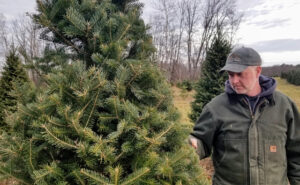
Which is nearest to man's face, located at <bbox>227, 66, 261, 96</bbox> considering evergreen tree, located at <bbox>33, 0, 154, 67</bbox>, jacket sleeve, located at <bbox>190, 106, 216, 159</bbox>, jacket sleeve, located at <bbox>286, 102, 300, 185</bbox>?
jacket sleeve, located at <bbox>190, 106, 216, 159</bbox>

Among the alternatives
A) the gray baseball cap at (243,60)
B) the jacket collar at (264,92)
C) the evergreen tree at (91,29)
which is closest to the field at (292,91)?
the jacket collar at (264,92)

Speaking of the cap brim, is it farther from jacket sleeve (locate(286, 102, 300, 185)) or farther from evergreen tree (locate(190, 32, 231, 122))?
evergreen tree (locate(190, 32, 231, 122))

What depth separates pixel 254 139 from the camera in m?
2.13

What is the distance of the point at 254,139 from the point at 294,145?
502 mm

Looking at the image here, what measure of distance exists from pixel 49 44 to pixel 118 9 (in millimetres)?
800

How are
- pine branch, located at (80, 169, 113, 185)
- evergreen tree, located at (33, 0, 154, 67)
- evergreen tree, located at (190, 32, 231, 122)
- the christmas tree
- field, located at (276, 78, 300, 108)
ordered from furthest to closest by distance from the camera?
field, located at (276, 78, 300, 108)
evergreen tree, located at (190, 32, 231, 122)
evergreen tree, located at (33, 0, 154, 67)
the christmas tree
pine branch, located at (80, 169, 113, 185)

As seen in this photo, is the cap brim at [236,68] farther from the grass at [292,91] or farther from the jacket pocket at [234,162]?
the grass at [292,91]

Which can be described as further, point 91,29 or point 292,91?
point 292,91

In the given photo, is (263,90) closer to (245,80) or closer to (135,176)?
(245,80)

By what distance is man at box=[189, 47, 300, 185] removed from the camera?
7.00 ft

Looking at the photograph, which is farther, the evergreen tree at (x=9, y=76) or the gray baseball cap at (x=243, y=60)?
the evergreen tree at (x=9, y=76)

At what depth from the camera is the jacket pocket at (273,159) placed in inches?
83.9

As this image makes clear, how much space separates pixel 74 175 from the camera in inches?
57.8

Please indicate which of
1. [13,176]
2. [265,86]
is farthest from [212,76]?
[13,176]
